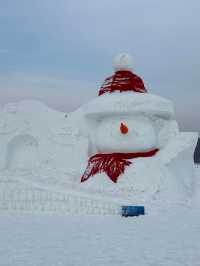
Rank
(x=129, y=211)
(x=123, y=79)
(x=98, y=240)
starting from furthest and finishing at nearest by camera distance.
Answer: (x=123, y=79) < (x=129, y=211) < (x=98, y=240)

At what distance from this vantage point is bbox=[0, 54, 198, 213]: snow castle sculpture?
9508 millimetres

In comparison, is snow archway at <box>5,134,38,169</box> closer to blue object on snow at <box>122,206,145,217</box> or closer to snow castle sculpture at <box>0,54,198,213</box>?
snow castle sculpture at <box>0,54,198,213</box>

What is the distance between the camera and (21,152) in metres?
12.0

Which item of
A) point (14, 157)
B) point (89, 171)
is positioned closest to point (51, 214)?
point (89, 171)

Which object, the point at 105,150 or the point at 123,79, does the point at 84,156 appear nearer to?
the point at 105,150

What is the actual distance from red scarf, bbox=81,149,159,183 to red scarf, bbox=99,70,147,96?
2045 mm

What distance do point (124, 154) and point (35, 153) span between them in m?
3.10

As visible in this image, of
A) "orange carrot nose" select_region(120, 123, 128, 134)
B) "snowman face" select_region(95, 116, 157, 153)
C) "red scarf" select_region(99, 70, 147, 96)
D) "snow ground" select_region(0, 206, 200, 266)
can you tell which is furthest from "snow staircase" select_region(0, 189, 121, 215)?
"red scarf" select_region(99, 70, 147, 96)

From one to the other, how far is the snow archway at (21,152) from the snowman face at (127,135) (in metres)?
2.43

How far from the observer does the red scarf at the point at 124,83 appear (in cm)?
1114

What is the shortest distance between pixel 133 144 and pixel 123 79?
7.07 ft

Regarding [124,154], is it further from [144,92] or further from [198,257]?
[198,257]

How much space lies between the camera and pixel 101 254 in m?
3.87

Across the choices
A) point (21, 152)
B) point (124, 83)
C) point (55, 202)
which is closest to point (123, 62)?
point (124, 83)
